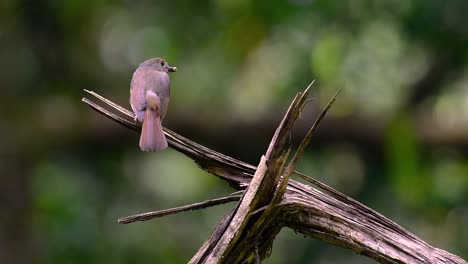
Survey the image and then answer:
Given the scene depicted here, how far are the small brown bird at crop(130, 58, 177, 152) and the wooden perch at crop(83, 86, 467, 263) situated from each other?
0.85 metres

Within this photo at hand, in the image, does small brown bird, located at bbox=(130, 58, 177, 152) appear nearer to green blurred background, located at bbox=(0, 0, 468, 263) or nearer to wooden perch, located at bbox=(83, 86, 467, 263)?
wooden perch, located at bbox=(83, 86, 467, 263)

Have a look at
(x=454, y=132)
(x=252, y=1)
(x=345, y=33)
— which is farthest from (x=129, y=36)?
(x=454, y=132)

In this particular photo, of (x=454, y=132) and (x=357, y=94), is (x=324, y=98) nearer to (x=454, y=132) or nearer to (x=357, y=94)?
(x=357, y=94)

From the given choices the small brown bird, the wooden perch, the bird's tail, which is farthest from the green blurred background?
the wooden perch

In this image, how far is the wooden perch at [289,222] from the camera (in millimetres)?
2355

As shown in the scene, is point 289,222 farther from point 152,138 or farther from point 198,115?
point 198,115

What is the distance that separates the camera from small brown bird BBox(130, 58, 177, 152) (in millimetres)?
3301

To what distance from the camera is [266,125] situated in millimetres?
7945

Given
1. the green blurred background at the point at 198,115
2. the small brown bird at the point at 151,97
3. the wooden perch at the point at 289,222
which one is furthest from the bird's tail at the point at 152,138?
the green blurred background at the point at 198,115

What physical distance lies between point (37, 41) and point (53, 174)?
1.28 meters

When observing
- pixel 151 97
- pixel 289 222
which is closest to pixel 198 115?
pixel 151 97

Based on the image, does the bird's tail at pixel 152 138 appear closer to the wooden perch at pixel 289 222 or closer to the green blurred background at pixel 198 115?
the wooden perch at pixel 289 222

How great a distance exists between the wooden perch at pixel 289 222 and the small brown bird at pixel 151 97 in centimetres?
A: 85

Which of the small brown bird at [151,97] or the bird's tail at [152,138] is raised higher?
the small brown bird at [151,97]
